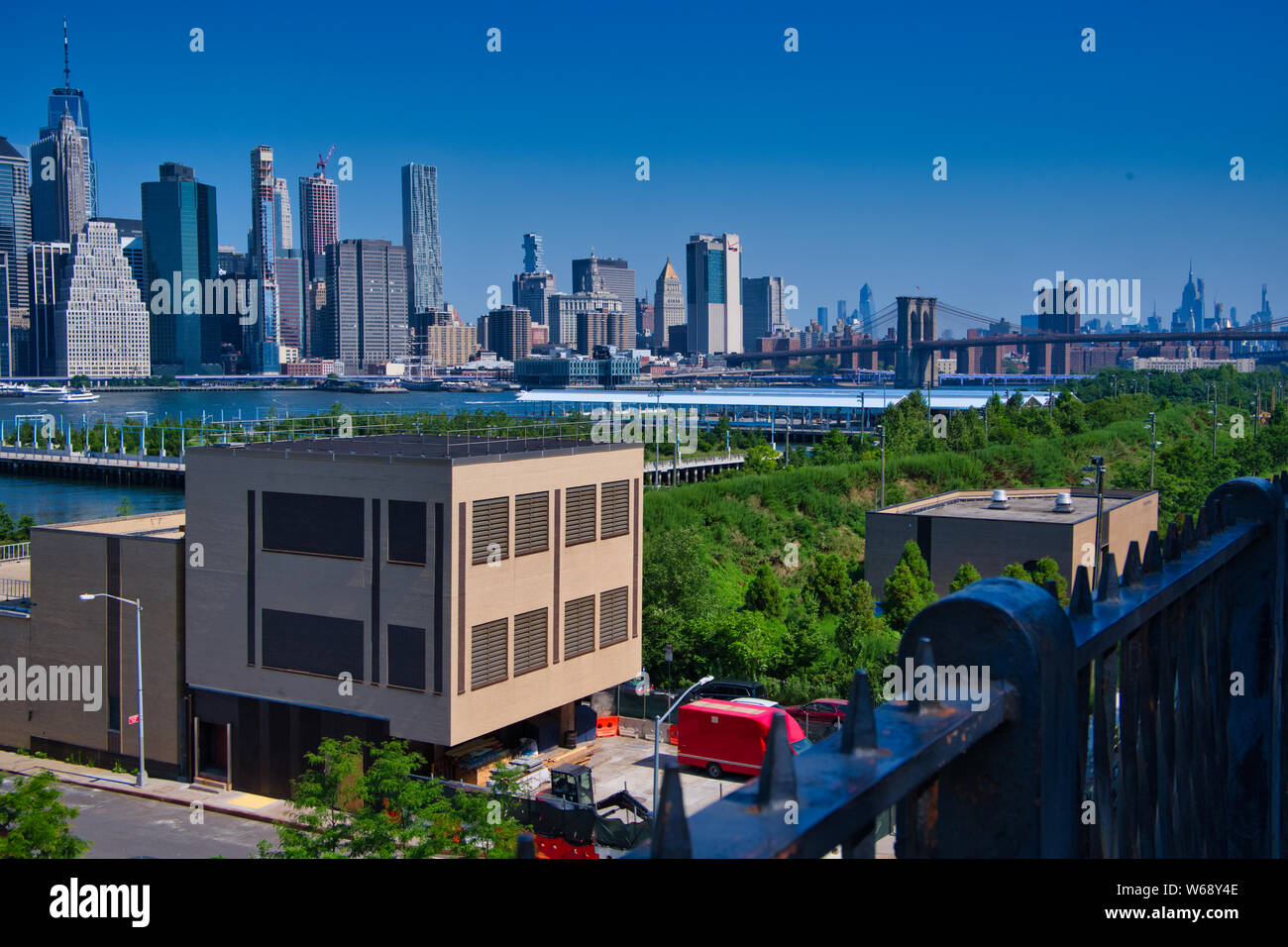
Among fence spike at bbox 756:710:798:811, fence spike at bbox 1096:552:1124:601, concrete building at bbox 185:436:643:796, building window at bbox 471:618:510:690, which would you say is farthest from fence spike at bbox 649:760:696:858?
building window at bbox 471:618:510:690

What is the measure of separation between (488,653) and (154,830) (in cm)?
718

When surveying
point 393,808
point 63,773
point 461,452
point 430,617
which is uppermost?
point 461,452

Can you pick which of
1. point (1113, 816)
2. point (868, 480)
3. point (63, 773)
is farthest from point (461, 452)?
point (868, 480)

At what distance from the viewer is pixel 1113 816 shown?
2705 mm

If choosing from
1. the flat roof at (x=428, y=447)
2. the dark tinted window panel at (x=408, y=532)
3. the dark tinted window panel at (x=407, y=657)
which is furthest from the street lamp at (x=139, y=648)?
the dark tinted window panel at (x=408, y=532)

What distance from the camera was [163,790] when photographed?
25.4m

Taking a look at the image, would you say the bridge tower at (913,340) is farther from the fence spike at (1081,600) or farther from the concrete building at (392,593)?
the fence spike at (1081,600)

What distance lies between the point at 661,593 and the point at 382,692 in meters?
11.1

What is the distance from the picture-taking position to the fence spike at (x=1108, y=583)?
107 inches

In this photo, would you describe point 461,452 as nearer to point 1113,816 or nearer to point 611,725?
point 611,725

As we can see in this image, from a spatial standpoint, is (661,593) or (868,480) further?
(868,480)

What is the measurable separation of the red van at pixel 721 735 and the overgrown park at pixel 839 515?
3.44m
